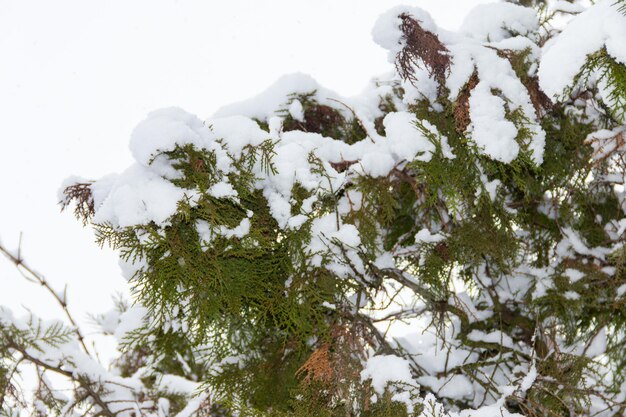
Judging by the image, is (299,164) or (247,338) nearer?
(299,164)

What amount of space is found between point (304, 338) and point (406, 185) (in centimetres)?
119

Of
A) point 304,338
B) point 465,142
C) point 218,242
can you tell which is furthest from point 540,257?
point 218,242

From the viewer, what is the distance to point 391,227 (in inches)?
145

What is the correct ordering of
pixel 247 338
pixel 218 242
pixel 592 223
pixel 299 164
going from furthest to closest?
pixel 592 223 < pixel 247 338 < pixel 299 164 < pixel 218 242

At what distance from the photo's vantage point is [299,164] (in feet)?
8.47

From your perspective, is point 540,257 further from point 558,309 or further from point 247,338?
point 247,338

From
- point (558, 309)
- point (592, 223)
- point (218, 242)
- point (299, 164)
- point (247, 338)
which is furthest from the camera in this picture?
point (592, 223)

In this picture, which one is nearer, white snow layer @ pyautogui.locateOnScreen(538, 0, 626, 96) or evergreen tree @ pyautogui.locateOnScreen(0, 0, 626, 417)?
white snow layer @ pyautogui.locateOnScreen(538, 0, 626, 96)

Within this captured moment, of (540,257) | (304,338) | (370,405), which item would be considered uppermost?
(540,257)

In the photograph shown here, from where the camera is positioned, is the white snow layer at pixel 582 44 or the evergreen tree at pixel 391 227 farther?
the evergreen tree at pixel 391 227

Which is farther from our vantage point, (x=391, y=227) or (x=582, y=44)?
(x=391, y=227)

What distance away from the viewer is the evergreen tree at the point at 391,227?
2311 millimetres

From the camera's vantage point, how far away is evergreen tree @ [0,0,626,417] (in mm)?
2311

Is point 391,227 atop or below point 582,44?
atop
